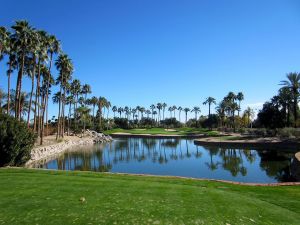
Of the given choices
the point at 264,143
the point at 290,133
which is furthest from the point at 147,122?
the point at 290,133

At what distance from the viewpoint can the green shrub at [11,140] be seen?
61.5 feet

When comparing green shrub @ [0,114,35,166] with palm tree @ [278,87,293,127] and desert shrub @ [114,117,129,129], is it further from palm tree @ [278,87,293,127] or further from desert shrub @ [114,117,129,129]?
desert shrub @ [114,117,129,129]

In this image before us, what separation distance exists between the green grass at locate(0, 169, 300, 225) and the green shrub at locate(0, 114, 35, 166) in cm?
791

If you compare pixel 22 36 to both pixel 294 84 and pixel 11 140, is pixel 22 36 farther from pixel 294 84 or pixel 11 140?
pixel 294 84

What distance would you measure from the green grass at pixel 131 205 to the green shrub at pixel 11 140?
25.9 ft

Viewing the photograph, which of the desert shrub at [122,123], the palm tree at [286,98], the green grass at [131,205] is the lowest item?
the green grass at [131,205]

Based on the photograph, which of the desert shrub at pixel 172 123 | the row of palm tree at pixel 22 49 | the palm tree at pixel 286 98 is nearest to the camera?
the row of palm tree at pixel 22 49

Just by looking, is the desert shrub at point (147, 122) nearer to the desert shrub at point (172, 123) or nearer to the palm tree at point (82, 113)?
the desert shrub at point (172, 123)

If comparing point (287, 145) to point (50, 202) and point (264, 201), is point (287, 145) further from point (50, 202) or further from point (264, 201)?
point (50, 202)

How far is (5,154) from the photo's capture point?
19.1 m

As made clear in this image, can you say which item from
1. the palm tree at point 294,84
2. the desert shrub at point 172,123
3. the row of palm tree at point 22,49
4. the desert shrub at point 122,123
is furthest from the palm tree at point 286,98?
the desert shrub at point 172,123

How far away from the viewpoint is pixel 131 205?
8164 mm

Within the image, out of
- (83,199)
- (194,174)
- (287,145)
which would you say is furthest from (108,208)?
(287,145)

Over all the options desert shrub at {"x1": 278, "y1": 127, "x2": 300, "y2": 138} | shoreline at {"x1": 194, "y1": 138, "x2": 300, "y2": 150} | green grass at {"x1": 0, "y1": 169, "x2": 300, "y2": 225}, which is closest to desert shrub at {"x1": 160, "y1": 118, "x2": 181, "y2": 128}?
shoreline at {"x1": 194, "y1": 138, "x2": 300, "y2": 150}
